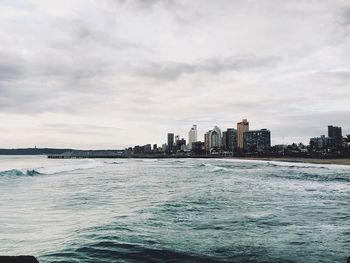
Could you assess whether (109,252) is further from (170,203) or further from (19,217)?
(170,203)

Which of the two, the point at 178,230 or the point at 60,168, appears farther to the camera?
the point at 60,168

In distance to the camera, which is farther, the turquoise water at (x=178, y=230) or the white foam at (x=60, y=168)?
the white foam at (x=60, y=168)

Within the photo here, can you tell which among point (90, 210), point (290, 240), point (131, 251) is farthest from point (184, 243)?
point (90, 210)

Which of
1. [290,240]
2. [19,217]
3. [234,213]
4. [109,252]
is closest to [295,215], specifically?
[234,213]

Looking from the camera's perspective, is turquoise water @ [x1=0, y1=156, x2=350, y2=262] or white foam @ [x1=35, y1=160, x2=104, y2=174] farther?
white foam @ [x1=35, y1=160, x2=104, y2=174]

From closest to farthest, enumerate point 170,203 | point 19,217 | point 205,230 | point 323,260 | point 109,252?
1. point 323,260
2. point 109,252
3. point 205,230
4. point 19,217
5. point 170,203

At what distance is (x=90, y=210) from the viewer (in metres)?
19.3

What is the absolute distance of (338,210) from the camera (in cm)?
1909

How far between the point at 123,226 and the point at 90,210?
5054 mm

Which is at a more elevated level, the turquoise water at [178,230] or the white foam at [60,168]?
the white foam at [60,168]

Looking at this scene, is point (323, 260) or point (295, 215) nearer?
point (323, 260)

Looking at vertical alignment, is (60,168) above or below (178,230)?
above

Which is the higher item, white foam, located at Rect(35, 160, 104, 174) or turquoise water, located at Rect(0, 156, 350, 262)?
white foam, located at Rect(35, 160, 104, 174)

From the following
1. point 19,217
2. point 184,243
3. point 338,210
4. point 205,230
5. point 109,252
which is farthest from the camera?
point 338,210
